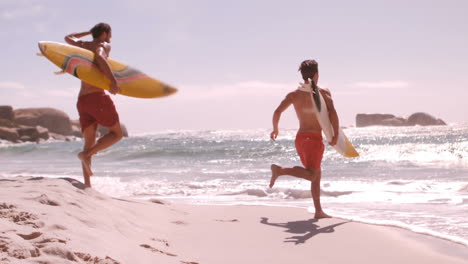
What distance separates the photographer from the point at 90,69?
13.7 feet

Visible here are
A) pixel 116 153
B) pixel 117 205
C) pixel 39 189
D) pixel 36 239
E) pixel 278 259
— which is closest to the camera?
pixel 36 239

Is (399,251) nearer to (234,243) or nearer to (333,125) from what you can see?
(234,243)

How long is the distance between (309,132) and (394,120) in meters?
91.9

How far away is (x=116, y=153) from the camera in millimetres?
19609

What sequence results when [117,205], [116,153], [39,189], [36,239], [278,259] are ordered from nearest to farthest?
[36,239], [278,259], [39,189], [117,205], [116,153]

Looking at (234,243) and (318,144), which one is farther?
(318,144)

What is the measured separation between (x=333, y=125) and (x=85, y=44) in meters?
2.54

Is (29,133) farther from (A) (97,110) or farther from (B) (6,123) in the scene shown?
(A) (97,110)

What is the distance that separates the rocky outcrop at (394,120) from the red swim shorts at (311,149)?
288ft

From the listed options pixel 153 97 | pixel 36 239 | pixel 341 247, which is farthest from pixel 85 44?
pixel 341 247

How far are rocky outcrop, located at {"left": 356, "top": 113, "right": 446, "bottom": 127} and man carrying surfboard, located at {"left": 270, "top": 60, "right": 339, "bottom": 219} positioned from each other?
3452 inches

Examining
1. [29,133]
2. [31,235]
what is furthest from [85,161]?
[29,133]

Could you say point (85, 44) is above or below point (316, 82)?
above

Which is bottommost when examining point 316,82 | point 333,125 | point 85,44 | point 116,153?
point 116,153
